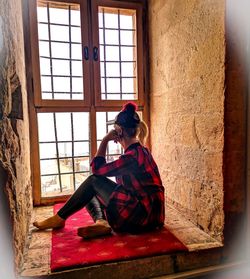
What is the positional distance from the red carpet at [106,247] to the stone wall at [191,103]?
12.7 inches

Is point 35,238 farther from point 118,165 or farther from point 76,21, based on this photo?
point 76,21

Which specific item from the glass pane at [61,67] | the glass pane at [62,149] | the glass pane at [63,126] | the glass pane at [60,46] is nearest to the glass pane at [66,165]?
the glass pane at [62,149]

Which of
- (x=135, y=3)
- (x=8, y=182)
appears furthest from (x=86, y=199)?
(x=135, y=3)

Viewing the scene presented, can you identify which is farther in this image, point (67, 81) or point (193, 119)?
point (67, 81)

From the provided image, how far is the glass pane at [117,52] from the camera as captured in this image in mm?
2234

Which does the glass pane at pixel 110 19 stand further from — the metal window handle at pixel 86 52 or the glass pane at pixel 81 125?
the glass pane at pixel 81 125

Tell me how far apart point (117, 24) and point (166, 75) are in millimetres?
745

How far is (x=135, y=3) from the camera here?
89.0 inches

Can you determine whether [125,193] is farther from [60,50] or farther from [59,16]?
[59,16]

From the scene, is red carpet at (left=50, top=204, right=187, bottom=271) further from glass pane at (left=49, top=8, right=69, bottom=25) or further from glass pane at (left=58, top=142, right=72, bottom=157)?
glass pane at (left=49, top=8, right=69, bottom=25)

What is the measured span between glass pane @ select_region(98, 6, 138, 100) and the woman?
846mm

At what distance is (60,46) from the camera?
2117 mm

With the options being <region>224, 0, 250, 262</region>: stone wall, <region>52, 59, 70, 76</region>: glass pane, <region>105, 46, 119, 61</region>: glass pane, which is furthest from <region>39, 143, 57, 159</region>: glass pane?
<region>224, 0, 250, 262</region>: stone wall

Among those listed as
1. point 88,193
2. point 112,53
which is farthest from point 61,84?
point 88,193
